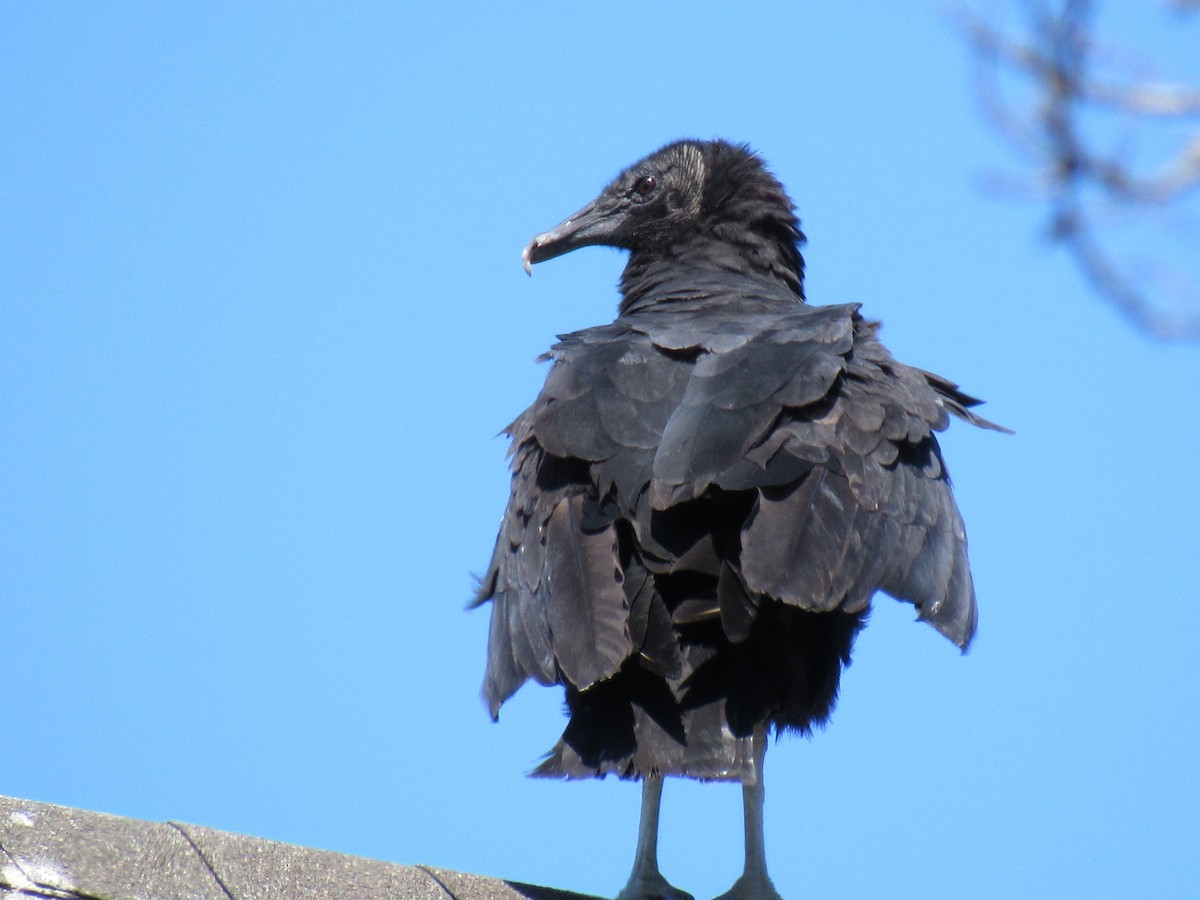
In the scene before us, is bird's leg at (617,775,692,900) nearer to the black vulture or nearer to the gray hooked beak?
the black vulture

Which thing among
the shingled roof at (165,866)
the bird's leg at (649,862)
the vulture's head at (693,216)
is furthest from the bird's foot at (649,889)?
the vulture's head at (693,216)

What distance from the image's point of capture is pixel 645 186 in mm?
6113

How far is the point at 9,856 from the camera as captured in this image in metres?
3.04

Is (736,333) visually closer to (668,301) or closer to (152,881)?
(668,301)

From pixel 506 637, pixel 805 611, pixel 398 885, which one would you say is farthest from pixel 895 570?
pixel 398 885

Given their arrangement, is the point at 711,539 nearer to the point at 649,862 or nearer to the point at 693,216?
the point at 649,862

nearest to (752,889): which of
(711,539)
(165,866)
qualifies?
(711,539)

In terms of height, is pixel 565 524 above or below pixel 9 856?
above

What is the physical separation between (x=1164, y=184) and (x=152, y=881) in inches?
84.4

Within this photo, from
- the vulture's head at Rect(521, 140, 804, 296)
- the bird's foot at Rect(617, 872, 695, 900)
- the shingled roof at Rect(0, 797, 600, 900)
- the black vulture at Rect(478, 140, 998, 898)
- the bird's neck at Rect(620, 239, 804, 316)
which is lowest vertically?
the shingled roof at Rect(0, 797, 600, 900)

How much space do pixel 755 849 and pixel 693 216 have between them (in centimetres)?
241

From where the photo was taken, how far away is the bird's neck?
542cm

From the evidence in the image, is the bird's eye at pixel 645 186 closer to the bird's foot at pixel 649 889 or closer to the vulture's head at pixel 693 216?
the vulture's head at pixel 693 216

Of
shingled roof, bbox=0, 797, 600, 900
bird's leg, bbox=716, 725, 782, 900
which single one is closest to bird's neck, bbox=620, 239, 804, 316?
bird's leg, bbox=716, 725, 782, 900
